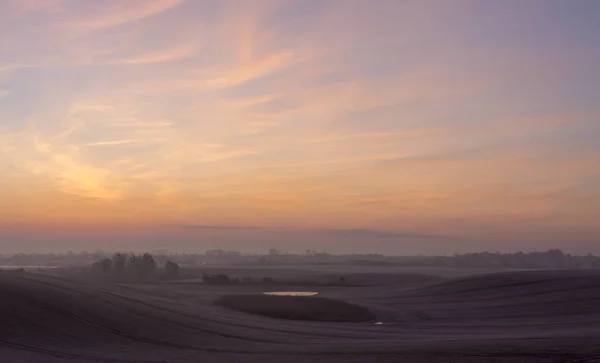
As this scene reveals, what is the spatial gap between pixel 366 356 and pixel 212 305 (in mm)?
32286

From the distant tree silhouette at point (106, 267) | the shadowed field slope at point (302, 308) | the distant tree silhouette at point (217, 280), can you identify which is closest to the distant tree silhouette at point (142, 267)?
the distant tree silhouette at point (106, 267)

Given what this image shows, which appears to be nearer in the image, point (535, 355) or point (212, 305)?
point (535, 355)

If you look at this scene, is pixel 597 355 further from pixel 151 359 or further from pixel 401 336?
pixel 151 359

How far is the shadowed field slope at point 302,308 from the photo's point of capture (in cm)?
4991

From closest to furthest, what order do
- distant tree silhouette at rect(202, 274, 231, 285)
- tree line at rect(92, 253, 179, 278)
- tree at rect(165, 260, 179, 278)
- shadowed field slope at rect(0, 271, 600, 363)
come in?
shadowed field slope at rect(0, 271, 600, 363) < distant tree silhouette at rect(202, 274, 231, 285) < tree line at rect(92, 253, 179, 278) < tree at rect(165, 260, 179, 278)

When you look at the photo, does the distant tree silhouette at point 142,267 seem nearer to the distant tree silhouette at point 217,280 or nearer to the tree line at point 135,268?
the tree line at point 135,268

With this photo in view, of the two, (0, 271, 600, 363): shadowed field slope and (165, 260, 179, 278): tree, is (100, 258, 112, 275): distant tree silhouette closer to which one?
(165, 260, 179, 278): tree

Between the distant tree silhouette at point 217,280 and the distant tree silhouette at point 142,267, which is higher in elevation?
the distant tree silhouette at point 142,267

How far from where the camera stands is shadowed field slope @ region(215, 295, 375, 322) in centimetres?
4991

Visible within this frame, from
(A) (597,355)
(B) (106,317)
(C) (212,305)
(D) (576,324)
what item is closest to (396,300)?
(C) (212,305)

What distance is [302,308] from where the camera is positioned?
52.3m

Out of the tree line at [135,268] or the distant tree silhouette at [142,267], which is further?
the tree line at [135,268]

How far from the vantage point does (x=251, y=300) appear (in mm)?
57969

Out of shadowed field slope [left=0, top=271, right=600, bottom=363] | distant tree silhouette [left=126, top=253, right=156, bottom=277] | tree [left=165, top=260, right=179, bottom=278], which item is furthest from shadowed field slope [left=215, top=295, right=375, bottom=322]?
distant tree silhouette [left=126, top=253, right=156, bottom=277]
